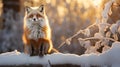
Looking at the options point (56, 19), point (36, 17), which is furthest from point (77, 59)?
point (56, 19)

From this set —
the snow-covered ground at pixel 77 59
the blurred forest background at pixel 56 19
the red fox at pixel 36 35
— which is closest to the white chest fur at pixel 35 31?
the red fox at pixel 36 35

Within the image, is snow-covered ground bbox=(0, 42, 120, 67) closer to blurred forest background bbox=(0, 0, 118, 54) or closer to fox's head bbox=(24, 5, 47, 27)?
fox's head bbox=(24, 5, 47, 27)

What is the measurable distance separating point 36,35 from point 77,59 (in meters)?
0.92

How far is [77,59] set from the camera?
8438mm

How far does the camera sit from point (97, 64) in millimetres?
Answer: 8391

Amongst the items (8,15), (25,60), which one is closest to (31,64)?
(25,60)

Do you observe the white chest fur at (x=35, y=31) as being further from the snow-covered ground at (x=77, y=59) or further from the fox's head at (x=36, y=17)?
the snow-covered ground at (x=77, y=59)

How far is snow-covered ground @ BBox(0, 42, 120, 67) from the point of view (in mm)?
8375

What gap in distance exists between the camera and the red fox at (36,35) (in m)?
8.84

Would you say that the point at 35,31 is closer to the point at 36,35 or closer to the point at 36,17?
the point at 36,35

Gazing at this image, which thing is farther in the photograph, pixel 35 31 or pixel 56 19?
pixel 56 19

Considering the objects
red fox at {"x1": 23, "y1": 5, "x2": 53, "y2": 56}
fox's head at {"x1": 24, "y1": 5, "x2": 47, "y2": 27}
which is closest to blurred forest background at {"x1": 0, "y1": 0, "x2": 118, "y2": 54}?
fox's head at {"x1": 24, "y1": 5, "x2": 47, "y2": 27}

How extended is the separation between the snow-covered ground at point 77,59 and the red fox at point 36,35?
272mm

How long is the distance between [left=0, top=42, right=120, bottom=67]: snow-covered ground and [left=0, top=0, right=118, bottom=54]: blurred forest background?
10341 mm
